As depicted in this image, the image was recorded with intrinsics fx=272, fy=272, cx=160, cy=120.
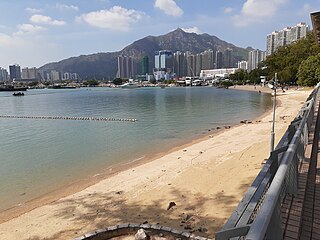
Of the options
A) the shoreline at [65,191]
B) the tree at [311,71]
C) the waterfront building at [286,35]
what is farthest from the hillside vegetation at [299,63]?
the waterfront building at [286,35]

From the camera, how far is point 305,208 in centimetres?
403

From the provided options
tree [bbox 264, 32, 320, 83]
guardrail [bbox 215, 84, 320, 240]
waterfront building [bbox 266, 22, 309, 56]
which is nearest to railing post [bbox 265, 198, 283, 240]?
guardrail [bbox 215, 84, 320, 240]

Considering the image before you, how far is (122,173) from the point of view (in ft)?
43.3

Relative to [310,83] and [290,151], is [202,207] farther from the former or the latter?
[310,83]

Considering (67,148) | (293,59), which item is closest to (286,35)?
(293,59)

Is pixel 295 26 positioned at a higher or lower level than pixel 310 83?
higher

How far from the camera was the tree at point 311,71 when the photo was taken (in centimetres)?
5745

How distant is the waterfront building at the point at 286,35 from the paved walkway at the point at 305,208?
153m

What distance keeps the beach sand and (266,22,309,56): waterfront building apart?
484ft

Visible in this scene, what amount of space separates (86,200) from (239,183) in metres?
5.43

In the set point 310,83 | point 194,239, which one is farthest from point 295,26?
point 194,239

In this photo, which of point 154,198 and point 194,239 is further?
point 154,198

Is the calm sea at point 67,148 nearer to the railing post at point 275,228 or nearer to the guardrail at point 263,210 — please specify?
the guardrail at point 263,210

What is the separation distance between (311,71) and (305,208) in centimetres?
6356
